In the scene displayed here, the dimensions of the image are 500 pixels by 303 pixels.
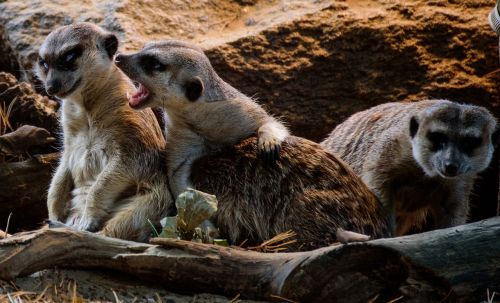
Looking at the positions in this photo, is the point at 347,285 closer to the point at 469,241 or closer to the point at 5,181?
the point at 469,241

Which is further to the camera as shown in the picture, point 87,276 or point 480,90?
point 480,90

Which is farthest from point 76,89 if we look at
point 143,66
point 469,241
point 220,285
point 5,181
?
point 469,241

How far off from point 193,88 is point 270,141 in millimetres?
546

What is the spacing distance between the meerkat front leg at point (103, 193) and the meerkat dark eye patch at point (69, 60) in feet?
1.98

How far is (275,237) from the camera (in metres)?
4.40

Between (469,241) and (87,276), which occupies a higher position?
(469,241)

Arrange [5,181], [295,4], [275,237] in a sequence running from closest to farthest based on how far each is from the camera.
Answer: [275,237] < [5,181] < [295,4]

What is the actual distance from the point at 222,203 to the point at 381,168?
1.25 m

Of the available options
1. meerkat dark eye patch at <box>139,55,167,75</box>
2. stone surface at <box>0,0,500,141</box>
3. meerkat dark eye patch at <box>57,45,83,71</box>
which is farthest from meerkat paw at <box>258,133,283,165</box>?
stone surface at <box>0,0,500,141</box>

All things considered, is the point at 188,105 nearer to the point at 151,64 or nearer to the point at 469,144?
the point at 151,64

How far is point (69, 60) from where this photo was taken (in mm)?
4781

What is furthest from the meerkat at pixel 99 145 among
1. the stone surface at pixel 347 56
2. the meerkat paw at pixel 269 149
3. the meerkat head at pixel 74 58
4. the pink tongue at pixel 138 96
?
the stone surface at pixel 347 56

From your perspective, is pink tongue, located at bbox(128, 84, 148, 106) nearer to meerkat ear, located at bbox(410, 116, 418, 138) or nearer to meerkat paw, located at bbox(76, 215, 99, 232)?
meerkat paw, located at bbox(76, 215, 99, 232)

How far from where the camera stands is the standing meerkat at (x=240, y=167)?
4539mm
